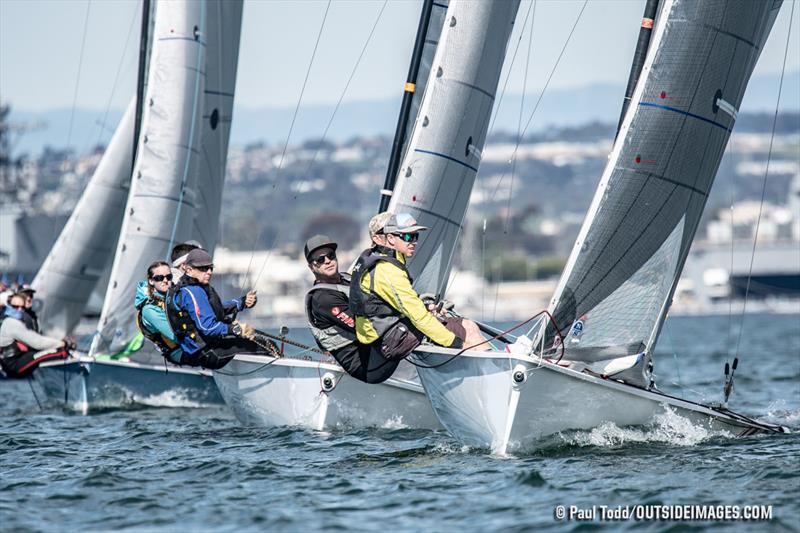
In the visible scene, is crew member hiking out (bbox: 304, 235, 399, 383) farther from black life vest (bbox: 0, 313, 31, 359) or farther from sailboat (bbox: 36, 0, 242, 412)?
black life vest (bbox: 0, 313, 31, 359)

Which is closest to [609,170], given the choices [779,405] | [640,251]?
[640,251]

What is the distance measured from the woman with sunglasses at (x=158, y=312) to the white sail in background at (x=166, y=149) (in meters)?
4.49

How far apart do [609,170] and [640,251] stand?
0.72 m

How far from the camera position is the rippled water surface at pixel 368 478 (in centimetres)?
859

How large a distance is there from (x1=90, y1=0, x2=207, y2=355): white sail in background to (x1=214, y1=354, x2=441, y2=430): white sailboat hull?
5.40m

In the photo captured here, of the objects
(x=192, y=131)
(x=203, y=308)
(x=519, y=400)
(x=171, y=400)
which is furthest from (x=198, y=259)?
(x=192, y=131)

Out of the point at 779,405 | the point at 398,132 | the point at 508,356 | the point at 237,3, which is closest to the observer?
the point at 508,356

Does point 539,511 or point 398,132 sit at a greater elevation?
point 398,132

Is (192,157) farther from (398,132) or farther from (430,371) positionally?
(430,371)

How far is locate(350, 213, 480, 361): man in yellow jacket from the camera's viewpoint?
10156mm

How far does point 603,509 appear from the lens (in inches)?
334

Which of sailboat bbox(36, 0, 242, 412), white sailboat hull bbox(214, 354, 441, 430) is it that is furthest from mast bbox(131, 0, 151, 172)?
white sailboat hull bbox(214, 354, 441, 430)

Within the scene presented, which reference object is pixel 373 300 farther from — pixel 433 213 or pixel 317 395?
pixel 433 213

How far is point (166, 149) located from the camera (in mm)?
18781
